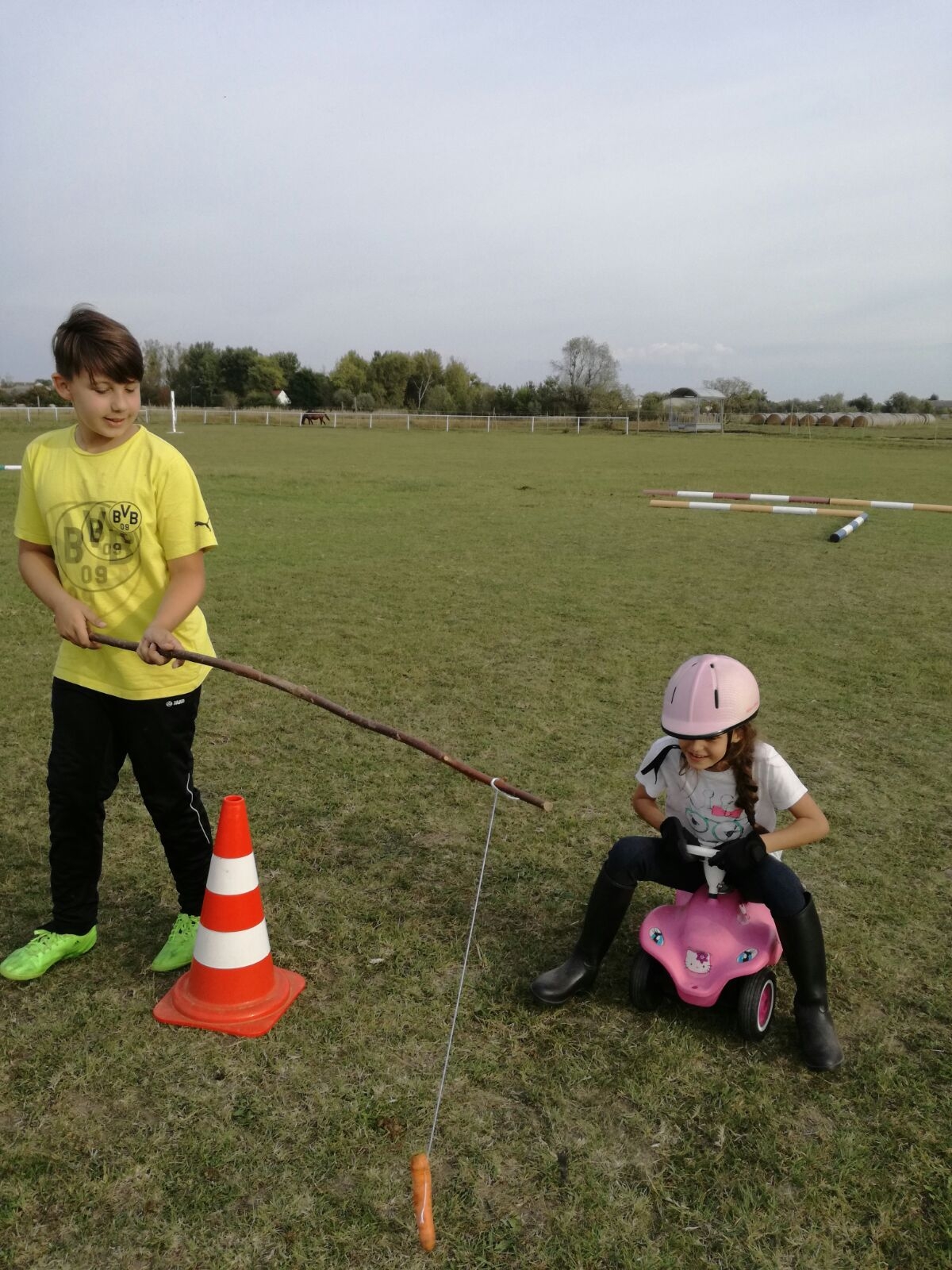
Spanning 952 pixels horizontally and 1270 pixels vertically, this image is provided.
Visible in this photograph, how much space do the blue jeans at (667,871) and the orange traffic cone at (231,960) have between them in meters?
1.04

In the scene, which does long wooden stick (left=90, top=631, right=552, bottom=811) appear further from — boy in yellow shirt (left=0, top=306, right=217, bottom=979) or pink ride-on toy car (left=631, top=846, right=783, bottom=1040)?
pink ride-on toy car (left=631, top=846, right=783, bottom=1040)

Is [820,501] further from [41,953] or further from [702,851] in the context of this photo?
[41,953]

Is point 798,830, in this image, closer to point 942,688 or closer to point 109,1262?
point 109,1262

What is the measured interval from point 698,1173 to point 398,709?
3.43 meters

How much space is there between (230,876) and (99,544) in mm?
1051

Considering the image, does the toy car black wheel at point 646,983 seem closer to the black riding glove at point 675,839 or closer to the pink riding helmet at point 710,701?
the black riding glove at point 675,839

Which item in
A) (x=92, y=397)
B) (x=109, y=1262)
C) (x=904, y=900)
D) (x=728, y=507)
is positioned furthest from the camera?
(x=728, y=507)

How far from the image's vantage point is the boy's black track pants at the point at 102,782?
2910mm

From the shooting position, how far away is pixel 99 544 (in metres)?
2.82

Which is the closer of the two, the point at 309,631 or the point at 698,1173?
the point at 698,1173

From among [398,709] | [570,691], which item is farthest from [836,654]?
[398,709]

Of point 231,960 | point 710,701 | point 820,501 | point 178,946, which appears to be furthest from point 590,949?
point 820,501

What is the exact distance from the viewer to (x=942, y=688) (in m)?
5.94

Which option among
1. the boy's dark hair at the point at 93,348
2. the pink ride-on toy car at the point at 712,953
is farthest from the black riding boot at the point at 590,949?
the boy's dark hair at the point at 93,348
